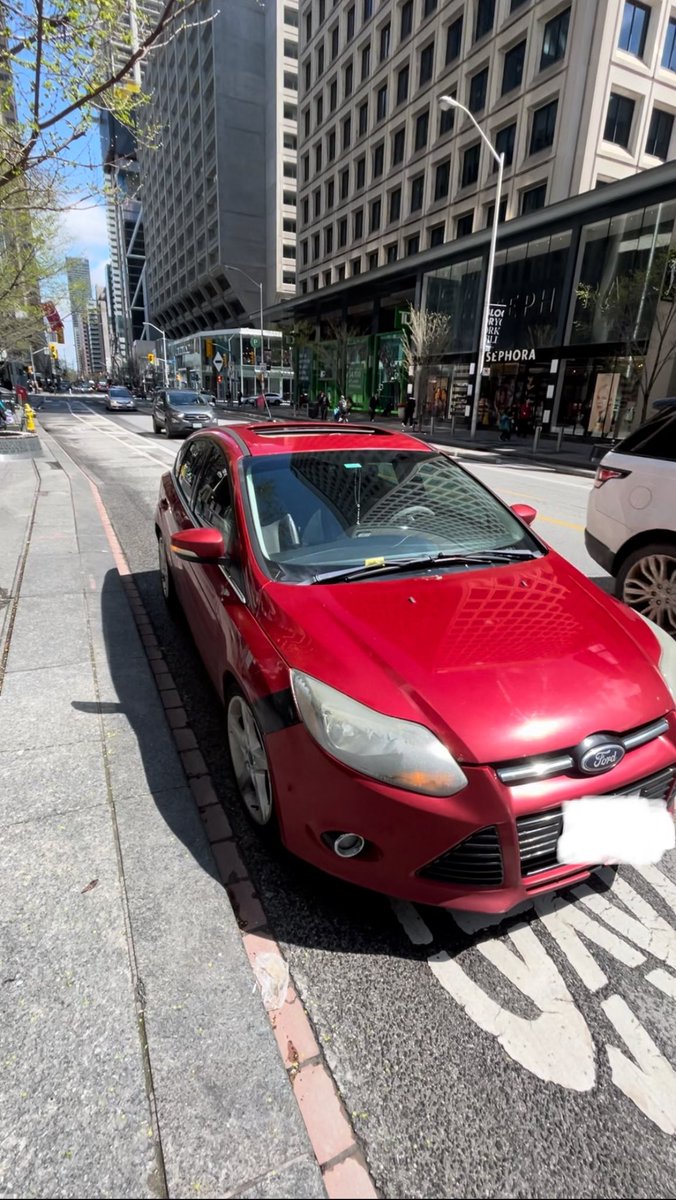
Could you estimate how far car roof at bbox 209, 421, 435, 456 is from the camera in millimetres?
3546

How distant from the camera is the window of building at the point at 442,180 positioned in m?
34.3

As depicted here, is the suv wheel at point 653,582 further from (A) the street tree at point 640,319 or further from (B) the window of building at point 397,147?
(B) the window of building at point 397,147

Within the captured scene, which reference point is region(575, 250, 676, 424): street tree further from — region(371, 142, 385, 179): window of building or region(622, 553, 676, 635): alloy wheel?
region(371, 142, 385, 179): window of building

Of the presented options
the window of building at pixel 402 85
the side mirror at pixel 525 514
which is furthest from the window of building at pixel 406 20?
the side mirror at pixel 525 514

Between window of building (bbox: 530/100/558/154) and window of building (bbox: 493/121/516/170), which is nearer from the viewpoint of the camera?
window of building (bbox: 530/100/558/154)

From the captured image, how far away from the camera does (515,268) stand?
2897 centimetres

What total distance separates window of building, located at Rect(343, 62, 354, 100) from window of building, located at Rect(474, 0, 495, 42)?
54.2 ft

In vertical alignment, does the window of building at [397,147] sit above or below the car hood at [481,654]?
above

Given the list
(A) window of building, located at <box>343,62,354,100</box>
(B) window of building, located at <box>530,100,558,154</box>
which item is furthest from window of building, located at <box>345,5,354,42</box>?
(B) window of building, located at <box>530,100,558,154</box>

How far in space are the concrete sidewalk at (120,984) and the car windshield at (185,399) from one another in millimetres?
22936

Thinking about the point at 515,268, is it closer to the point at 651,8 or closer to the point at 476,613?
the point at 651,8

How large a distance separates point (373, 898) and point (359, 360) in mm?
45551

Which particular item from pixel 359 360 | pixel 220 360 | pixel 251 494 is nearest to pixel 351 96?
pixel 359 360

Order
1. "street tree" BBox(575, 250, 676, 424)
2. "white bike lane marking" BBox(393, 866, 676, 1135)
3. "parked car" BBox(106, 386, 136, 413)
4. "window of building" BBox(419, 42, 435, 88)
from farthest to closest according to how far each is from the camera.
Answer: "parked car" BBox(106, 386, 136, 413), "window of building" BBox(419, 42, 435, 88), "street tree" BBox(575, 250, 676, 424), "white bike lane marking" BBox(393, 866, 676, 1135)
